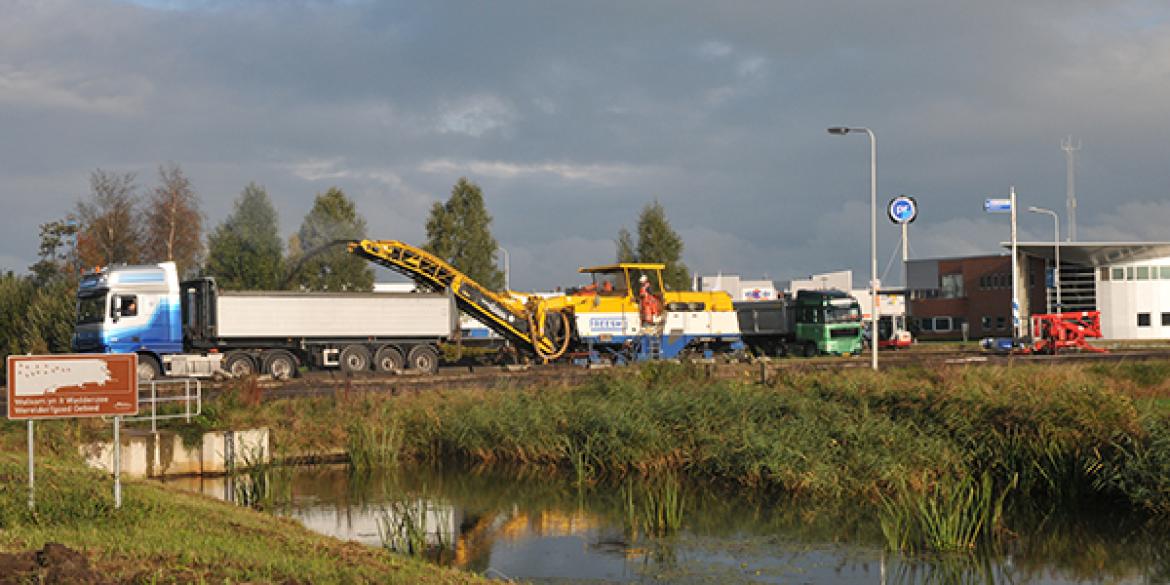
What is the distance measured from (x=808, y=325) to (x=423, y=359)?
1939cm

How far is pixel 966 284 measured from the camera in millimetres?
86125

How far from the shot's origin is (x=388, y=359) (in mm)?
39094

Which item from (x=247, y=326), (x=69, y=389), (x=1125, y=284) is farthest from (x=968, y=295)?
(x=69, y=389)

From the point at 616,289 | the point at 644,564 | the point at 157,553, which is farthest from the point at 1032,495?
the point at 616,289

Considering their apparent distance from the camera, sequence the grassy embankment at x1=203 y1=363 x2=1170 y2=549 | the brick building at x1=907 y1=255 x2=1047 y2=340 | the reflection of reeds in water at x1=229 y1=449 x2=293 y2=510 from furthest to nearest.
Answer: the brick building at x1=907 y1=255 x2=1047 y2=340, the reflection of reeds in water at x1=229 y1=449 x2=293 y2=510, the grassy embankment at x1=203 y1=363 x2=1170 y2=549

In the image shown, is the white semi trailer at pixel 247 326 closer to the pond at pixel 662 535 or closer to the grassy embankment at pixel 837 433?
the grassy embankment at pixel 837 433

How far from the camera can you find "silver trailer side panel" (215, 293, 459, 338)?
121 feet

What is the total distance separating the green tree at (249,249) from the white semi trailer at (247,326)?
623 inches

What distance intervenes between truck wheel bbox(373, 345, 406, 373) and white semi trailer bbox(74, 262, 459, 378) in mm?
34

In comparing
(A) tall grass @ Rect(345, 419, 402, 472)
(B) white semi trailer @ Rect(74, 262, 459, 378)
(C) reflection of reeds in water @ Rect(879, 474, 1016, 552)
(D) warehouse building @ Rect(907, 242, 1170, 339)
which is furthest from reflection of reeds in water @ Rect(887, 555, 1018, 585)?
(D) warehouse building @ Rect(907, 242, 1170, 339)

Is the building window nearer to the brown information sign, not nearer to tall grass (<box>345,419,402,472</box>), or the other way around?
tall grass (<box>345,419,402,472</box>)

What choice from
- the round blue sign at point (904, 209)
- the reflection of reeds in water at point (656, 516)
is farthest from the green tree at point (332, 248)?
the reflection of reeds in water at point (656, 516)

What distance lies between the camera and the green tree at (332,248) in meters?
57.1

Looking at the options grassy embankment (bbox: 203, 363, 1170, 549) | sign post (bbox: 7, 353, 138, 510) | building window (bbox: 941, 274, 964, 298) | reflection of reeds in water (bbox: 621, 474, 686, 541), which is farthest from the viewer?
building window (bbox: 941, 274, 964, 298)
